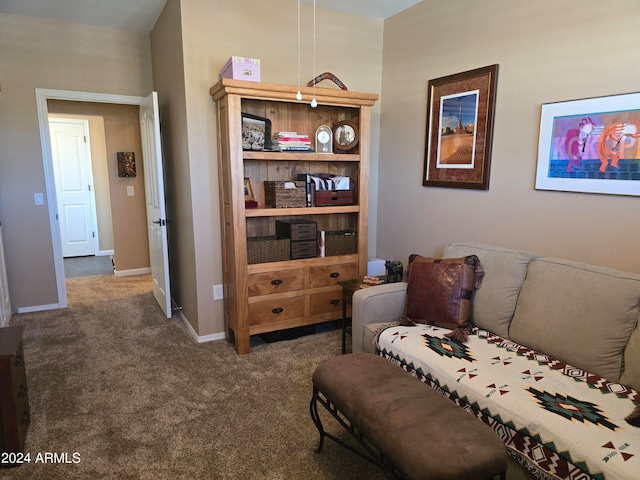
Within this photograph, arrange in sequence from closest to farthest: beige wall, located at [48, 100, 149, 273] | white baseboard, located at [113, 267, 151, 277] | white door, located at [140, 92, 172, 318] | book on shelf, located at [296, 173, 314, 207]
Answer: book on shelf, located at [296, 173, 314, 207] < white door, located at [140, 92, 172, 318] < beige wall, located at [48, 100, 149, 273] < white baseboard, located at [113, 267, 151, 277]

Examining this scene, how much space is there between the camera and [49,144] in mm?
3742

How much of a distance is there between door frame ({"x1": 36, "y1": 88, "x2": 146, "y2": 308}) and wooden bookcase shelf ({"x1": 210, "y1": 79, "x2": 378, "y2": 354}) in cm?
144

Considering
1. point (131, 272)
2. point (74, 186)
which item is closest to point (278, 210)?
point (131, 272)

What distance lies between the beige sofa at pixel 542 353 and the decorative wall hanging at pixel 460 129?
1.94ft

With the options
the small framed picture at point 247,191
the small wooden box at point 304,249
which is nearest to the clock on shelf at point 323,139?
the small framed picture at point 247,191

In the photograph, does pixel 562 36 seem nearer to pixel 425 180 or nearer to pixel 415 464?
pixel 425 180

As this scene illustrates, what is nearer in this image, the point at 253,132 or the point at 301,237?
the point at 253,132

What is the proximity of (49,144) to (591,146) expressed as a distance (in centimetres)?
432

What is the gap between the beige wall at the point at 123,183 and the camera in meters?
4.88

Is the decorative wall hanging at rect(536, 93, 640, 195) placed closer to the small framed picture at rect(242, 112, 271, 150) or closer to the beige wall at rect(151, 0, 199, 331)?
the small framed picture at rect(242, 112, 271, 150)

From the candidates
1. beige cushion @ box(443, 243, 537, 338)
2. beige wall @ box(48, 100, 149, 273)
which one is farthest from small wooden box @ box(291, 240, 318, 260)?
beige wall @ box(48, 100, 149, 273)

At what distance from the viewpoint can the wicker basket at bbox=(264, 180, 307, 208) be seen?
3006 mm

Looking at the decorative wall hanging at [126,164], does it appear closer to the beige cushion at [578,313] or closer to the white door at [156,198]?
the white door at [156,198]

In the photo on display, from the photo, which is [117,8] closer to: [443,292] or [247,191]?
[247,191]
